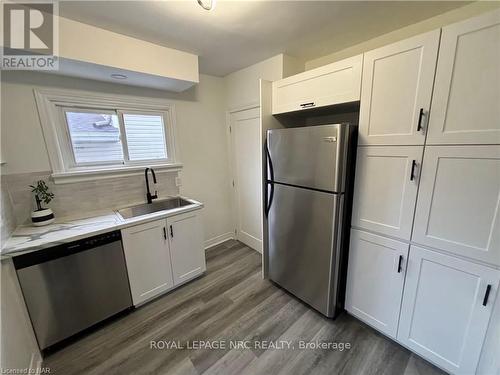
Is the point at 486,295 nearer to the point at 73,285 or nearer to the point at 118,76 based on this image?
the point at 73,285

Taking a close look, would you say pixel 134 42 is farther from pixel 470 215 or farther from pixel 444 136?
pixel 470 215

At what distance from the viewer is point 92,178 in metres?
2.12

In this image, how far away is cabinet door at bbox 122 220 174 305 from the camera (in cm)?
188

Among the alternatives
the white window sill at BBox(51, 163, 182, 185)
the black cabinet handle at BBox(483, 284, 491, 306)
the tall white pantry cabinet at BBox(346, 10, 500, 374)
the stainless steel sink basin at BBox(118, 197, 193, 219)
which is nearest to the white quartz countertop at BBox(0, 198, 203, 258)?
the stainless steel sink basin at BBox(118, 197, 193, 219)

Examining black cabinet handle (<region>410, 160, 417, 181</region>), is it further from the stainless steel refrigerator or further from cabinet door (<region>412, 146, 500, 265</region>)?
the stainless steel refrigerator

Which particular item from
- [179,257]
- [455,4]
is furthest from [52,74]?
[455,4]

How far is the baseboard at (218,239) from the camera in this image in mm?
3190

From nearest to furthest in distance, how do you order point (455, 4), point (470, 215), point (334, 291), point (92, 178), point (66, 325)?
point (470, 215) → point (455, 4) → point (66, 325) → point (334, 291) → point (92, 178)

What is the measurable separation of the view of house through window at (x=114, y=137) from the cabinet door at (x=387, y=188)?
7.51 feet

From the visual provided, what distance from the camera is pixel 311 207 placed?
174 centimetres

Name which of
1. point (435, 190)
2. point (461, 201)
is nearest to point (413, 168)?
point (435, 190)

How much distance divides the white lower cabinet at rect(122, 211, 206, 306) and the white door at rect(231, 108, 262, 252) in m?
0.90

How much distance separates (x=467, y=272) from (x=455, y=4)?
1.84m

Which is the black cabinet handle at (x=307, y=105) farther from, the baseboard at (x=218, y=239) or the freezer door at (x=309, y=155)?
the baseboard at (x=218, y=239)
